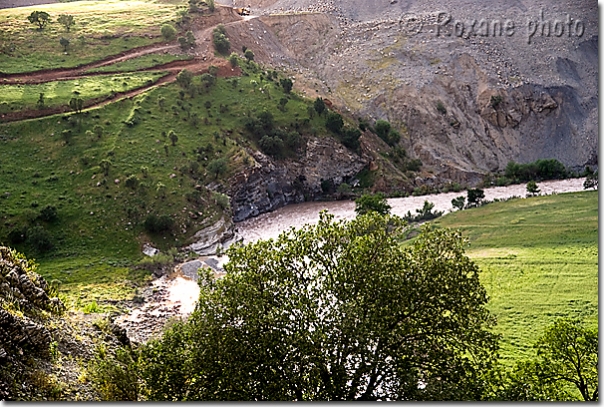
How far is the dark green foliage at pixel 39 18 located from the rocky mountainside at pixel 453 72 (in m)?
16.0

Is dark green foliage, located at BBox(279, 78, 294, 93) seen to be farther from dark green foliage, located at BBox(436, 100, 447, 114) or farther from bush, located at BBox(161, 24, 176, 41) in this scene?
dark green foliage, located at BBox(436, 100, 447, 114)

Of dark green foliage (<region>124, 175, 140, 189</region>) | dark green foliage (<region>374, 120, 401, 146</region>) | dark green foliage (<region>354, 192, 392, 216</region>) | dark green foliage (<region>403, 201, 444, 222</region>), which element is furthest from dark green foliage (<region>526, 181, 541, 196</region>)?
dark green foliage (<region>124, 175, 140, 189</region>)

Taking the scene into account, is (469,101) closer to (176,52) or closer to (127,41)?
(176,52)

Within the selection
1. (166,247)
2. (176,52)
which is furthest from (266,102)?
(166,247)

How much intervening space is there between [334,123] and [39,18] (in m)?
25.7

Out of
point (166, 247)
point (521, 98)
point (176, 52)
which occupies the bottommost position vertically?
point (166, 247)

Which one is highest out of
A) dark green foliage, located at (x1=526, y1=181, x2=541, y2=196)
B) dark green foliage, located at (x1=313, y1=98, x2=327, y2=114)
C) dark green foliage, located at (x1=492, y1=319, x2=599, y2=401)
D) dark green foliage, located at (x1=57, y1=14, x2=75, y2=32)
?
dark green foliage, located at (x1=57, y1=14, x2=75, y2=32)

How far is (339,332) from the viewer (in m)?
10.5

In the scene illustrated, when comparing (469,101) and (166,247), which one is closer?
(166,247)

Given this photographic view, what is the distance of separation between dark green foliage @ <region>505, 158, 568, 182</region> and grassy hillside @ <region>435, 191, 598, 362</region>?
11049 mm

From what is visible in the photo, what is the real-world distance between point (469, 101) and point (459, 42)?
6.26 m

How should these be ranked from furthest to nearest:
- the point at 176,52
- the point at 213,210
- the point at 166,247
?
1. the point at 176,52
2. the point at 213,210
3. the point at 166,247

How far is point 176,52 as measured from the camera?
161 ft

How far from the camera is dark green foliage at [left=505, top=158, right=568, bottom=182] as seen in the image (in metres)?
40.8
